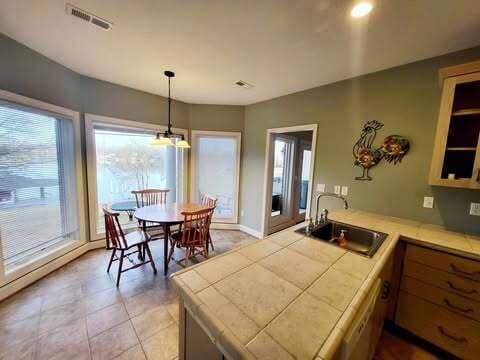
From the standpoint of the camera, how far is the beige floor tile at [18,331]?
1587mm

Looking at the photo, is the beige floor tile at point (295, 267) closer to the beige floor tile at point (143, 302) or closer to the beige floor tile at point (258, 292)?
the beige floor tile at point (258, 292)

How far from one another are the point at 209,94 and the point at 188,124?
87 centimetres

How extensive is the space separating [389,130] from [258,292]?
2.37 metres

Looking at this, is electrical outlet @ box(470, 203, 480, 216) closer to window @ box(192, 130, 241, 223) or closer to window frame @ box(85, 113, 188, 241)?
window @ box(192, 130, 241, 223)

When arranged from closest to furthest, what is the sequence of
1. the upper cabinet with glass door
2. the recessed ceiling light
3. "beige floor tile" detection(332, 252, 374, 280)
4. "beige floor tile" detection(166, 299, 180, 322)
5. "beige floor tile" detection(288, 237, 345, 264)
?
"beige floor tile" detection(332, 252, 374, 280) < "beige floor tile" detection(288, 237, 345, 264) < the recessed ceiling light < the upper cabinet with glass door < "beige floor tile" detection(166, 299, 180, 322)

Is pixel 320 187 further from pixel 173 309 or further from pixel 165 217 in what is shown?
pixel 173 309

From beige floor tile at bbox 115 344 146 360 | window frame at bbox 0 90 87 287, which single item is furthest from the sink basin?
window frame at bbox 0 90 87 287

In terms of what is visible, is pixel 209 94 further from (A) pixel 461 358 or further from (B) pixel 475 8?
(A) pixel 461 358

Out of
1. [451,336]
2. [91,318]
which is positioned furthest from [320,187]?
[91,318]

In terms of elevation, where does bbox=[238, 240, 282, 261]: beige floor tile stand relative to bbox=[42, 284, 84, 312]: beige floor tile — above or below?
above

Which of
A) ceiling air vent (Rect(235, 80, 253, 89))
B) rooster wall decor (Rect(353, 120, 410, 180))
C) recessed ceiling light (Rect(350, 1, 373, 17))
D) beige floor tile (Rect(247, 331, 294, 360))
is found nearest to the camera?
beige floor tile (Rect(247, 331, 294, 360))

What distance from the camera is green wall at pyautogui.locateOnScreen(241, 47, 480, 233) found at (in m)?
1.97

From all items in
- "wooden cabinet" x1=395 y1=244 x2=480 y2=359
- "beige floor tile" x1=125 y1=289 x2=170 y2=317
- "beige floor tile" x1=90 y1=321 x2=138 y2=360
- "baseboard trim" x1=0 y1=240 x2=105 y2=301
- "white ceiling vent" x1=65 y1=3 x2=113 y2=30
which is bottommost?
"beige floor tile" x1=125 y1=289 x2=170 y2=317

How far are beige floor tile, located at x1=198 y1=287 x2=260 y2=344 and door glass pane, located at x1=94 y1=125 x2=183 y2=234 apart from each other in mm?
2768
